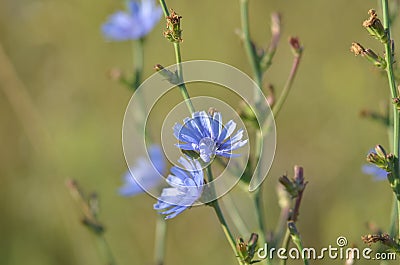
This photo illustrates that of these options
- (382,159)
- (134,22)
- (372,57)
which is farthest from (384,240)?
(134,22)

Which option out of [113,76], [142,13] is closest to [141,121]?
[113,76]

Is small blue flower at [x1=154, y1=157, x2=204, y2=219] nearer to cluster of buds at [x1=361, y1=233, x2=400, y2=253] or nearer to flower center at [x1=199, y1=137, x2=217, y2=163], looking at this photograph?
flower center at [x1=199, y1=137, x2=217, y2=163]

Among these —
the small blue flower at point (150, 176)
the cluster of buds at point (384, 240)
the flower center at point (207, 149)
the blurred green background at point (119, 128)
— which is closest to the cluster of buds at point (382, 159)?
the cluster of buds at point (384, 240)

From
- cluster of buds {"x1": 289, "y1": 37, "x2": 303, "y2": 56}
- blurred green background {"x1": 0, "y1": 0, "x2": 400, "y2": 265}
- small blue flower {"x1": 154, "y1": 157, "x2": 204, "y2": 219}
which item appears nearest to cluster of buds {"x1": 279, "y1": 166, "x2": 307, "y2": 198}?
small blue flower {"x1": 154, "y1": 157, "x2": 204, "y2": 219}

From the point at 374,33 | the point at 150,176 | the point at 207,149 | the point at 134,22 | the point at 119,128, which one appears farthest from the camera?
the point at 119,128

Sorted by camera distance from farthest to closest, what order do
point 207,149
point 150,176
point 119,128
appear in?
point 119,128
point 150,176
point 207,149

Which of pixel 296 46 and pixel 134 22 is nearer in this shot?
pixel 296 46

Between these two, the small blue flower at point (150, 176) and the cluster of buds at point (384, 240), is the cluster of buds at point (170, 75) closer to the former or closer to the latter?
the cluster of buds at point (384, 240)

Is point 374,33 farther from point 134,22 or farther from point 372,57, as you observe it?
point 134,22
